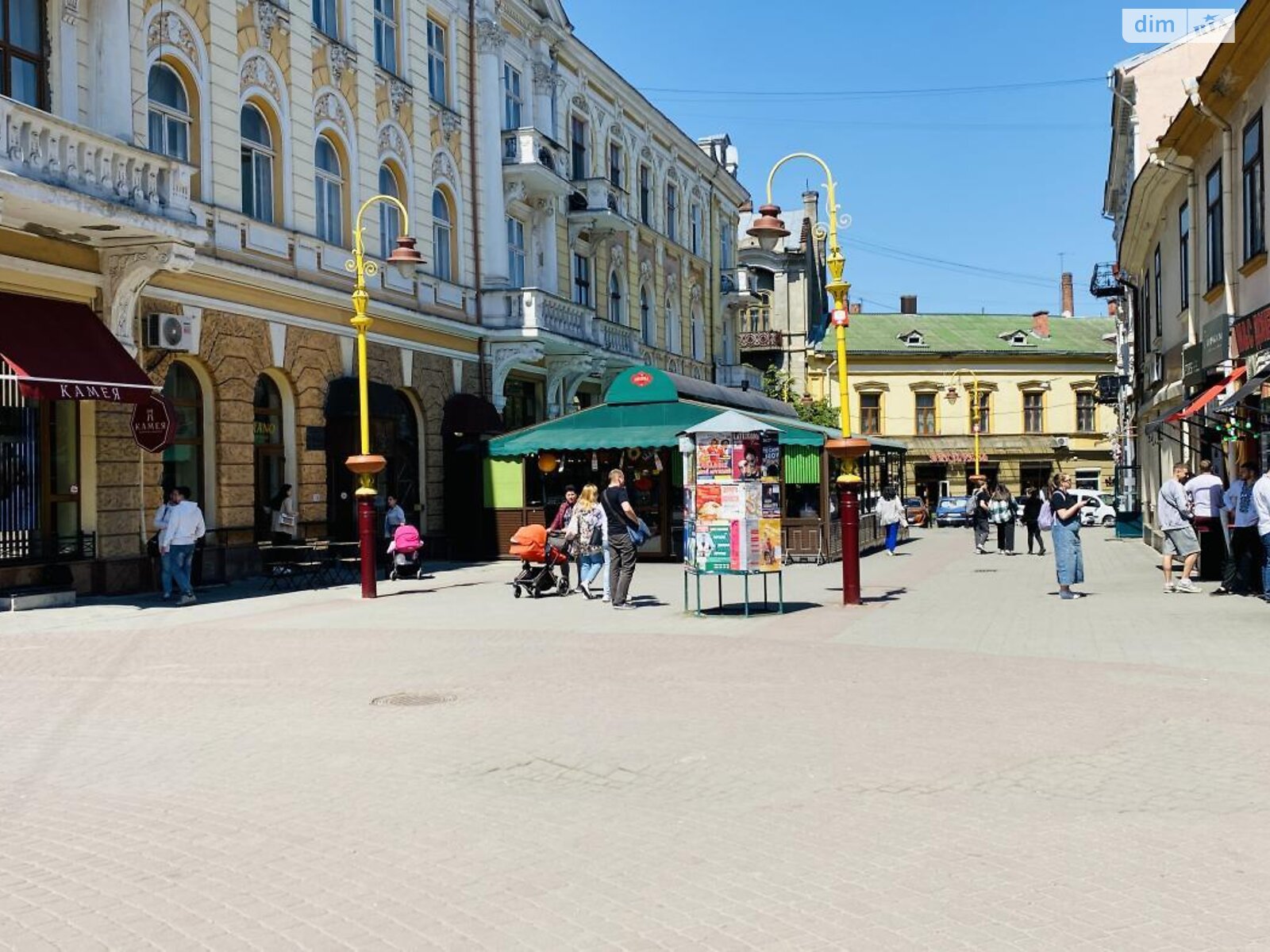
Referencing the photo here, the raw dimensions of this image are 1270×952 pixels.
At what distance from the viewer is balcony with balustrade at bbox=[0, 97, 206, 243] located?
53.4 ft

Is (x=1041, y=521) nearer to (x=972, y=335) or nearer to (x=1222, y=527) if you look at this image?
(x=1222, y=527)

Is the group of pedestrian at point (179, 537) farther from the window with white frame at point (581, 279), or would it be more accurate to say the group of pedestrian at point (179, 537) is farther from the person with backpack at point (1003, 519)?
the window with white frame at point (581, 279)

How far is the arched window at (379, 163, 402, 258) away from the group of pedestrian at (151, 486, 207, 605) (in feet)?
33.6

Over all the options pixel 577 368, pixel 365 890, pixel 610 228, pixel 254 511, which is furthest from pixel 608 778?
pixel 610 228

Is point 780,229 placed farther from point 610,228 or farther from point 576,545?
point 610,228

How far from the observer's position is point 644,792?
7.15 metres

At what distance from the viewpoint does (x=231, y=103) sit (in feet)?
73.9

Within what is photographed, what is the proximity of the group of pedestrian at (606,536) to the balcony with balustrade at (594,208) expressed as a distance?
1853 centimetres

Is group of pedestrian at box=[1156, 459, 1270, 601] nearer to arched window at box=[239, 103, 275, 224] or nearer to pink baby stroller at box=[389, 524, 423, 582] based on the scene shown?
pink baby stroller at box=[389, 524, 423, 582]

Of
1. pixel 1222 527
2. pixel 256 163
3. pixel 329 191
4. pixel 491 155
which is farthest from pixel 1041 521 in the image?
pixel 256 163

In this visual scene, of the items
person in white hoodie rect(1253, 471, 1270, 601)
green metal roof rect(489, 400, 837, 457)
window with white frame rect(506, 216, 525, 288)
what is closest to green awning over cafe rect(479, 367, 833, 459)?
green metal roof rect(489, 400, 837, 457)

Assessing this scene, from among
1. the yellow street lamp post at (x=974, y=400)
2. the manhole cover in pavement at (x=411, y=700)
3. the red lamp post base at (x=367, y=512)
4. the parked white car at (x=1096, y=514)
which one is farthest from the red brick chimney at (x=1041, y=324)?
the manhole cover in pavement at (x=411, y=700)

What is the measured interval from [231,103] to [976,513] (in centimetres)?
1860

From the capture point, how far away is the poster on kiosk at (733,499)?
15.6m
